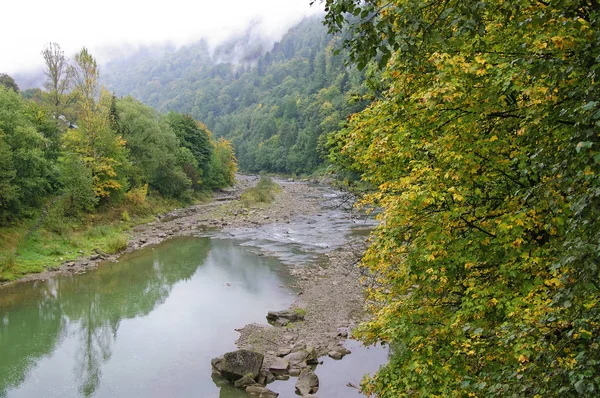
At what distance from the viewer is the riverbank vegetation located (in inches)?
1131

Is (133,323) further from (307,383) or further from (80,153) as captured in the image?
(80,153)

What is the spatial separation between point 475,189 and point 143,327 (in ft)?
56.0

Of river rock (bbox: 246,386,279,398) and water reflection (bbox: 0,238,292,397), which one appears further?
water reflection (bbox: 0,238,292,397)

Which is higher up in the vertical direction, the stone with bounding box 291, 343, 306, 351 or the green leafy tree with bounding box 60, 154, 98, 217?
the green leafy tree with bounding box 60, 154, 98, 217

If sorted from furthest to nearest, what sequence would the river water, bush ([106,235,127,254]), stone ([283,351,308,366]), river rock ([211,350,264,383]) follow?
1. bush ([106,235,127,254])
2. stone ([283,351,308,366])
3. river rock ([211,350,264,383])
4. the river water

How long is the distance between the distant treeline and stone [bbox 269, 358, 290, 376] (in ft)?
71.3

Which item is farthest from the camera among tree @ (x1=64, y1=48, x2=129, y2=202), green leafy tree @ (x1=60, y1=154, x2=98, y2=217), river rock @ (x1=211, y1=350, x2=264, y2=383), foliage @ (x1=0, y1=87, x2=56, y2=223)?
tree @ (x1=64, y1=48, x2=129, y2=202)

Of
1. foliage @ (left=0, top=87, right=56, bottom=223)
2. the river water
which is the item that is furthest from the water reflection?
foliage @ (left=0, top=87, right=56, bottom=223)

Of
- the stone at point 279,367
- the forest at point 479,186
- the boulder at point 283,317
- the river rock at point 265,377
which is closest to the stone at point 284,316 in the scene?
the boulder at point 283,317

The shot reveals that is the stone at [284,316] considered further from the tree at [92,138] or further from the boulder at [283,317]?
the tree at [92,138]

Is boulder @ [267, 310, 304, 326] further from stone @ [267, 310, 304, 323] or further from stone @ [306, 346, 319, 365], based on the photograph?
stone @ [306, 346, 319, 365]

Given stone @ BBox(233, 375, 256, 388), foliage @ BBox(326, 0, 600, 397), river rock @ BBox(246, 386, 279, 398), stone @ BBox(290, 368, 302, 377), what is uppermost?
foliage @ BBox(326, 0, 600, 397)

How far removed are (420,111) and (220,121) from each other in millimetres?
177871

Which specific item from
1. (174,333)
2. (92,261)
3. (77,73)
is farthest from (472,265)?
→ (77,73)
